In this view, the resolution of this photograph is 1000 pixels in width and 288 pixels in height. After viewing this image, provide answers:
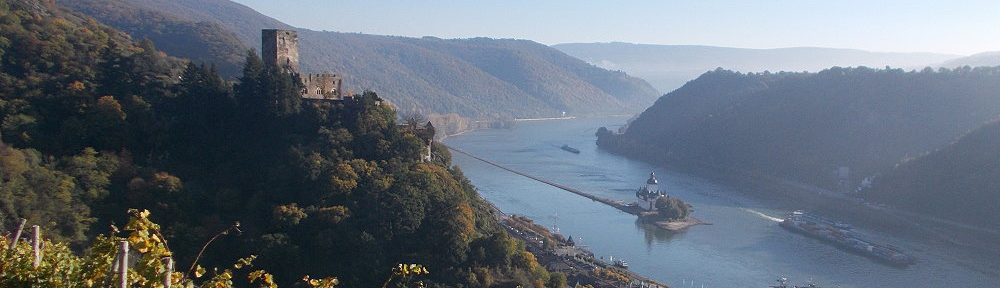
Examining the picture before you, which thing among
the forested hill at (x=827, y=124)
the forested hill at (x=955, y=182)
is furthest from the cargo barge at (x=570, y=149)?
the forested hill at (x=955, y=182)

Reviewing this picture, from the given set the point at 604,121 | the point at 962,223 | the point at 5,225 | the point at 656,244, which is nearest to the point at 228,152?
the point at 5,225

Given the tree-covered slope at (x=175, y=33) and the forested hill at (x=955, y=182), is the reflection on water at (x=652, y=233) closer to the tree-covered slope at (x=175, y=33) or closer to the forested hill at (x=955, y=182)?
the forested hill at (x=955, y=182)

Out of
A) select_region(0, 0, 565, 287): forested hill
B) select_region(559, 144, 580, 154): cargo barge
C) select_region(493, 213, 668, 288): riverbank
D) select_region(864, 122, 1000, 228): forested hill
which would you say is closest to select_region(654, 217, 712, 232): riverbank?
select_region(493, 213, 668, 288): riverbank

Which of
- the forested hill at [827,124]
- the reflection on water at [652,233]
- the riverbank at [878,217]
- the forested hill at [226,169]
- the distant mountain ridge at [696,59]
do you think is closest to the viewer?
→ the forested hill at [226,169]

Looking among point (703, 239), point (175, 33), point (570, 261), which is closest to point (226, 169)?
point (570, 261)

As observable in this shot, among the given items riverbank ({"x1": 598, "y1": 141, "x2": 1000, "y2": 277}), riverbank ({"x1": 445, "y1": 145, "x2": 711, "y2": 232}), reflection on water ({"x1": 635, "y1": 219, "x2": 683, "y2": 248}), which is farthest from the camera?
riverbank ({"x1": 445, "y1": 145, "x2": 711, "y2": 232})

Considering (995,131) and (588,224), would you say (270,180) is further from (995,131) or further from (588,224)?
(995,131)

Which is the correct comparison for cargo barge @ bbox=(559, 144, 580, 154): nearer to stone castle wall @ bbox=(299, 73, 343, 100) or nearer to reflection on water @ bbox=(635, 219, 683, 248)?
reflection on water @ bbox=(635, 219, 683, 248)
